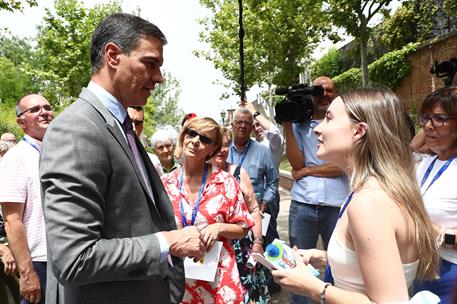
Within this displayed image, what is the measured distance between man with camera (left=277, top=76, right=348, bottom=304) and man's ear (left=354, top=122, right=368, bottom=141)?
5.68 feet

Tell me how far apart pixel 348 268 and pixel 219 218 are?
4.35 feet

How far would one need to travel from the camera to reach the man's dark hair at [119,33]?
1.64m

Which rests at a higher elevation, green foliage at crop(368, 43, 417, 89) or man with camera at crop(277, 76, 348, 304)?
green foliage at crop(368, 43, 417, 89)

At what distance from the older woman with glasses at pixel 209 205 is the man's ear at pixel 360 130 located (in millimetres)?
A: 1255

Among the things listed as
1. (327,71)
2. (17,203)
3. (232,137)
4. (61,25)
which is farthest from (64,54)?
(17,203)

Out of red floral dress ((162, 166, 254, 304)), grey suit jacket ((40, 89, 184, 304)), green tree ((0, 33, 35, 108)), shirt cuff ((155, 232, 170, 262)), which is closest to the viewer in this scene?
grey suit jacket ((40, 89, 184, 304))

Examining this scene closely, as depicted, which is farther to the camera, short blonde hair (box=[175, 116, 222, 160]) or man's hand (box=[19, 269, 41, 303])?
short blonde hair (box=[175, 116, 222, 160])

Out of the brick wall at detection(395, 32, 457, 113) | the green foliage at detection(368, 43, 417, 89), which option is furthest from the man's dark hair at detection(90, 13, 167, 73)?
the green foliage at detection(368, 43, 417, 89)

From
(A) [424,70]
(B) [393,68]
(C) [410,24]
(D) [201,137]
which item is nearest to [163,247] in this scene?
(D) [201,137]

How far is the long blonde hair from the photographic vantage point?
4.94 ft

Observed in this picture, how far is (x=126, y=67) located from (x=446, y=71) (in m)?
3.88

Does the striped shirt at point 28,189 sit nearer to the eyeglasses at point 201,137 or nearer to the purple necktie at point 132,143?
the eyeglasses at point 201,137

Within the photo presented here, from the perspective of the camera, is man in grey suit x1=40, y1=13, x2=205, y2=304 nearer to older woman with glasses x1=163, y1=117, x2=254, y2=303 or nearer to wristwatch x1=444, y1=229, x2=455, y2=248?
older woman with glasses x1=163, y1=117, x2=254, y2=303

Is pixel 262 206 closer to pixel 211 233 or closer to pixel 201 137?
pixel 201 137
